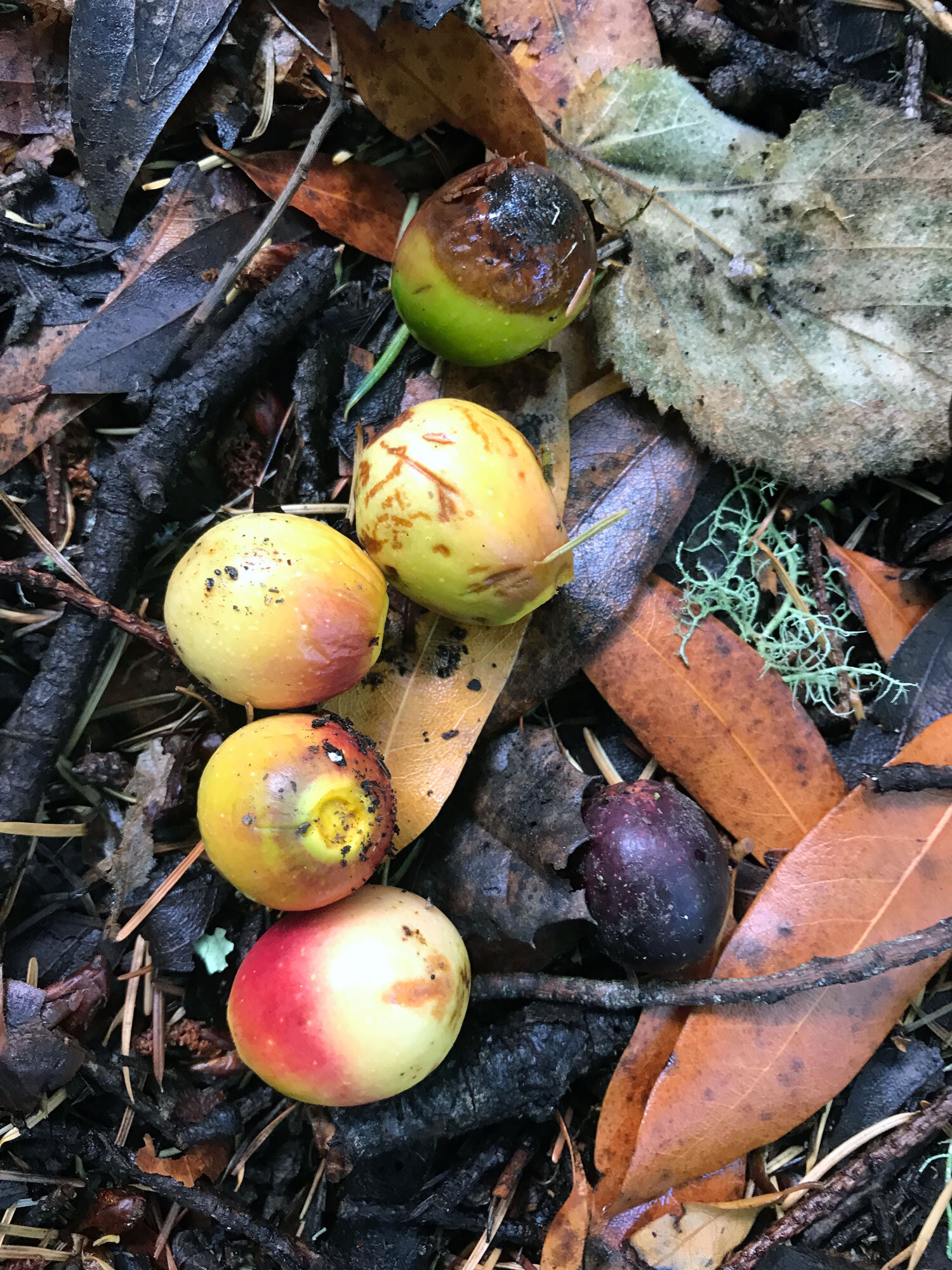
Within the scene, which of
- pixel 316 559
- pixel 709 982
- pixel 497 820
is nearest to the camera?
pixel 316 559

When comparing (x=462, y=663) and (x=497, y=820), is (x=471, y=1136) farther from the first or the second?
(x=462, y=663)

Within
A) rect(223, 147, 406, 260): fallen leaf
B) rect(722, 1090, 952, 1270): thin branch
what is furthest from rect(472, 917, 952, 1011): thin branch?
rect(223, 147, 406, 260): fallen leaf

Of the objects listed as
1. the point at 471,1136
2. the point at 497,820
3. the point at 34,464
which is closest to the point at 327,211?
the point at 34,464

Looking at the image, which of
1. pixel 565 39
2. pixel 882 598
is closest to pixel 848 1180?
pixel 882 598

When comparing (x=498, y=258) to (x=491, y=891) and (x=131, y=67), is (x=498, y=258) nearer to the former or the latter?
(x=131, y=67)

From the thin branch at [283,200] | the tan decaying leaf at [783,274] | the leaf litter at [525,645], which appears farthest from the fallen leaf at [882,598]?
the thin branch at [283,200]

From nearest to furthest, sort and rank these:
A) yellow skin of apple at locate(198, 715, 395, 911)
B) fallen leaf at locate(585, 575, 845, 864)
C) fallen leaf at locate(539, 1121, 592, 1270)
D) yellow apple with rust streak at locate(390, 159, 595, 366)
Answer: yellow skin of apple at locate(198, 715, 395, 911), yellow apple with rust streak at locate(390, 159, 595, 366), fallen leaf at locate(539, 1121, 592, 1270), fallen leaf at locate(585, 575, 845, 864)

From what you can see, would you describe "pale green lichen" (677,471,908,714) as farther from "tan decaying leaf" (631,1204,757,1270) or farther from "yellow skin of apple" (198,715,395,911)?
"tan decaying leaf" (631,1204,757,1270)
